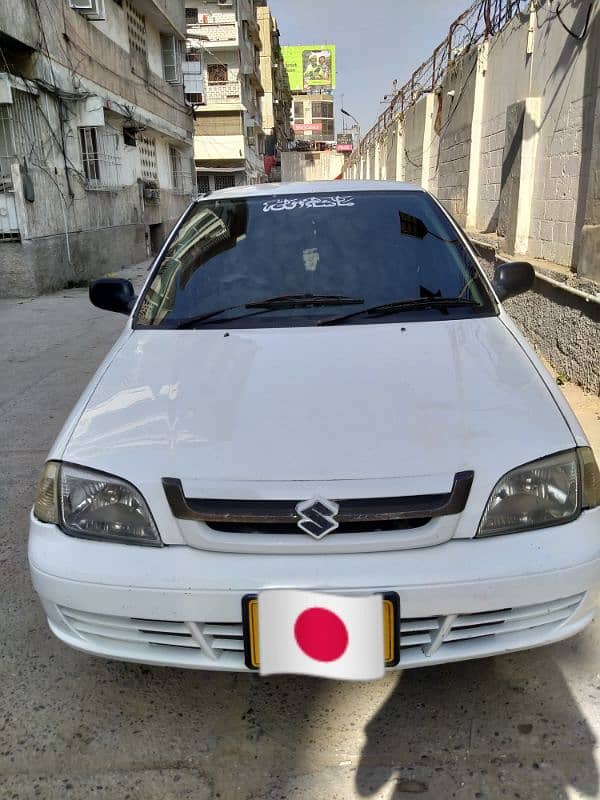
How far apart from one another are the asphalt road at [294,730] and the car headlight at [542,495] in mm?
631

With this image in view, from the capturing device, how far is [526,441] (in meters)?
1.78

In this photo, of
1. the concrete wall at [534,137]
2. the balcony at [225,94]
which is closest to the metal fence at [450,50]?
the concrete wall at [534,137]

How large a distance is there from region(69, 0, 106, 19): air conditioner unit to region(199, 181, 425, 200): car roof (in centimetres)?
1035

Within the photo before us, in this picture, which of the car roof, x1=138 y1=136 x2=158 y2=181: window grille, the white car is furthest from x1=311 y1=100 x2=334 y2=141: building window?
the white car

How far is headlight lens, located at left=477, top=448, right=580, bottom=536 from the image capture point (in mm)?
1690

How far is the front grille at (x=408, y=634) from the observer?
5.41 feet

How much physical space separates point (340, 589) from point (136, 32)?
18134 millimetres

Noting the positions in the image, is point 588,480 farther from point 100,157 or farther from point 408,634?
point 100,157

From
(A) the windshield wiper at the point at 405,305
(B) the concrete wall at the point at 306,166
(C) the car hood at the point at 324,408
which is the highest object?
(B) the concrete wall at the point at 306,166

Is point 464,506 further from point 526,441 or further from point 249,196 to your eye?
point 249,196

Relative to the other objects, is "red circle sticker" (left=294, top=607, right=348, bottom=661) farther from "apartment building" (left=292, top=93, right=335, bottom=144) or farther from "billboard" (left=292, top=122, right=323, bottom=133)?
"billboard" (left=292, top=122, right=323, bottom=133)

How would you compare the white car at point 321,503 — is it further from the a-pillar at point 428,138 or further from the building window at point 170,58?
the building window at point 170,58

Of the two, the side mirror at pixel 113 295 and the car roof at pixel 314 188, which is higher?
the car roof at pixel 314 188

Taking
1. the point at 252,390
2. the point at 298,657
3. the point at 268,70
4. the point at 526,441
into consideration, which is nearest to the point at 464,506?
the point at 526,441
